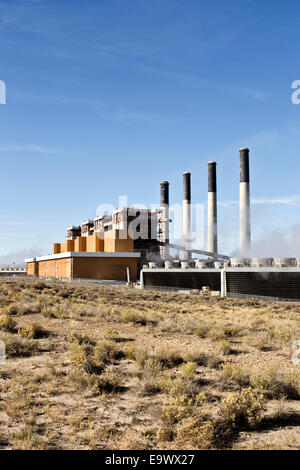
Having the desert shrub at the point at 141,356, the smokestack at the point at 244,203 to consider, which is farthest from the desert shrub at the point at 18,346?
the smokestack at the point at 244,203

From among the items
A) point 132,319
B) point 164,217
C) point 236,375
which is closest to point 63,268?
Result: point 164,217

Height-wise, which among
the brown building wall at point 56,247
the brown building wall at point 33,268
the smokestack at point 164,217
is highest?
the smokestack at point 164,217

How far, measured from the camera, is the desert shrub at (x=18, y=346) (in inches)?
554

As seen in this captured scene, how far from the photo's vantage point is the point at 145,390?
431 inches

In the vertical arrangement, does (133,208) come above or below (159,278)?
above

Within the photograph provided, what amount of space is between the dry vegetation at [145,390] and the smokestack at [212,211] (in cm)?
6027

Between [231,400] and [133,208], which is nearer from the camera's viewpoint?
[231,400]

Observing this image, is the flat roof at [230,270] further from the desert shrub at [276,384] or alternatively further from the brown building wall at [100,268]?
the desert shrub at [276,384]

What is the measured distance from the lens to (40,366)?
42.6 feet
